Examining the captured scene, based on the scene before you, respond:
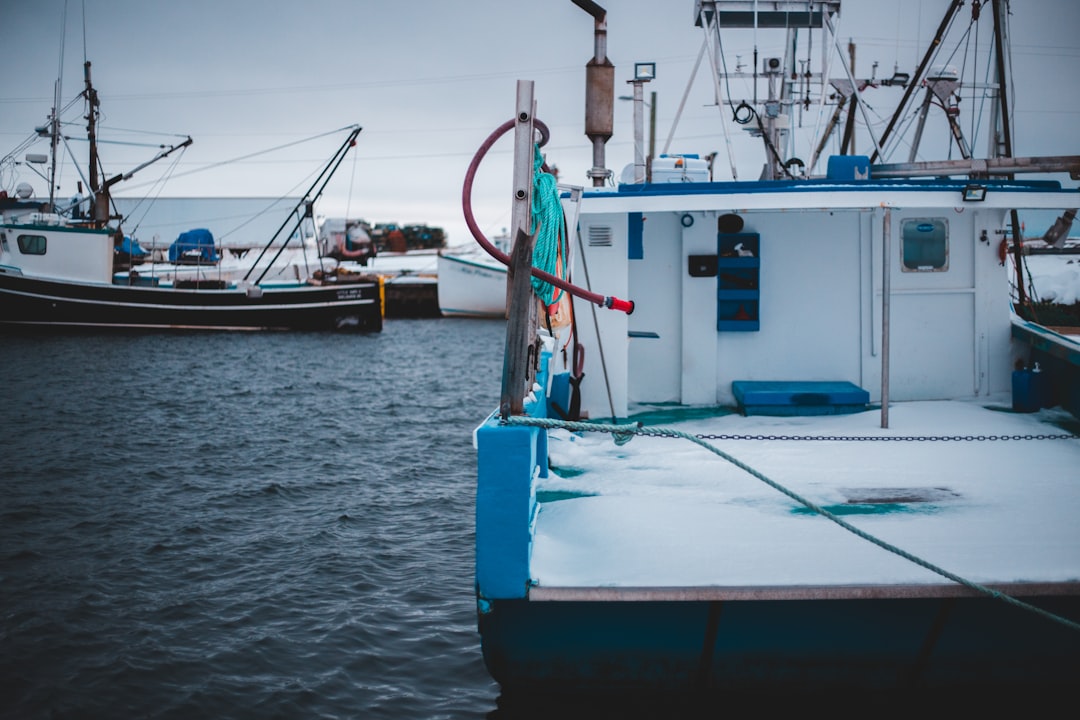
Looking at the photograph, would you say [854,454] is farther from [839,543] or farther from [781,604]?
[781,604]

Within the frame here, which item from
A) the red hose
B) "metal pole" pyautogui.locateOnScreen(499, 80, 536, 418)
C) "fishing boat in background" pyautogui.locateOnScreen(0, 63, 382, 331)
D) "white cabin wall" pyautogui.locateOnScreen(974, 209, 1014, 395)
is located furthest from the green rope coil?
"fishing boat in background" pyautogui.locateOnScreen(0, 63, 382, 331)

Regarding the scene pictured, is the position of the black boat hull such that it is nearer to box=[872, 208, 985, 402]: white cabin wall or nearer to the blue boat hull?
box=[872, 208, 985, 402]: white cabin wall

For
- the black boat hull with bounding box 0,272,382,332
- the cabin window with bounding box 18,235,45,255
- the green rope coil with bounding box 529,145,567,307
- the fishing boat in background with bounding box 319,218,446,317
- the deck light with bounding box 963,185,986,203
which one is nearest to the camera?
the green rope coil with bounding box 529,145,567,307

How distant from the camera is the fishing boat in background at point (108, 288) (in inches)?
1523

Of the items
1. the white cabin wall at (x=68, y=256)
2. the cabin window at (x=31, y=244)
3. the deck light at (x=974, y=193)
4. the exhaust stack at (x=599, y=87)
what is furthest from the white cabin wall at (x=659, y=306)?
the cabin window at (x=31, y=244)

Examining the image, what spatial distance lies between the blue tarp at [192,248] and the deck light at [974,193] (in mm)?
47417

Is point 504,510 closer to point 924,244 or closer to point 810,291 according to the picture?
point 810,291

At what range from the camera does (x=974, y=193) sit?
26.3 ft

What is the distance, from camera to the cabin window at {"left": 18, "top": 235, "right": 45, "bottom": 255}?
126ft

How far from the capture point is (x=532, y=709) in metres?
5.98

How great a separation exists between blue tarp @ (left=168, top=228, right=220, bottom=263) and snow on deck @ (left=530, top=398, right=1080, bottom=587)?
4713cm

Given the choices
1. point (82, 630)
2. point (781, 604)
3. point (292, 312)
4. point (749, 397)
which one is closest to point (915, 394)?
point (749, 397)

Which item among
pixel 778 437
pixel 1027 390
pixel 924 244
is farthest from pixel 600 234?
pixel 1027 390

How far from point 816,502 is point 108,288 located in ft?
129
